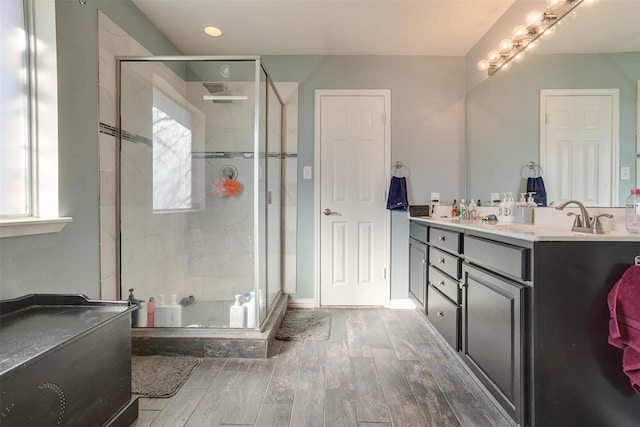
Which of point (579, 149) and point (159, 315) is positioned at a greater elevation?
point (579, 149)

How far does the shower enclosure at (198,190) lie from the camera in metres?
1.90

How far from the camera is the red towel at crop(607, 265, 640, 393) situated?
95 cm

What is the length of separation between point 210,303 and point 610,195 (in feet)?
8.40

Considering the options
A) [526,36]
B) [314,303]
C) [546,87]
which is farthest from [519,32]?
[314,303]

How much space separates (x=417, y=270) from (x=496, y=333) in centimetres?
108

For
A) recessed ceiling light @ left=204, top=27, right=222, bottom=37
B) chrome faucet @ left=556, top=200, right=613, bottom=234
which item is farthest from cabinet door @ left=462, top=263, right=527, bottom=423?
recessed ceiling light @ left=204, top=27, right=222, bottom=37

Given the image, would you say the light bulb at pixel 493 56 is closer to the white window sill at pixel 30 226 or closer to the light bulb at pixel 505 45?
the light bulb at pixel 505 45

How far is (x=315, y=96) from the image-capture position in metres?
2.62

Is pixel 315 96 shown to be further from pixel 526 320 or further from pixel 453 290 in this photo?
pixel 526 320

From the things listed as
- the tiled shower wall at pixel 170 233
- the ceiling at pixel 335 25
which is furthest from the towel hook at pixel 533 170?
the tiled shower wall at pixel 170 233

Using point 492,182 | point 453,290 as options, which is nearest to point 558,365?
point 453,290

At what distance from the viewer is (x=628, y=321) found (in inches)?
37.6

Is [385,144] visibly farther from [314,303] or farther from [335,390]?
[335,390]

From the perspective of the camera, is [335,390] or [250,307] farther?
[250,307]
